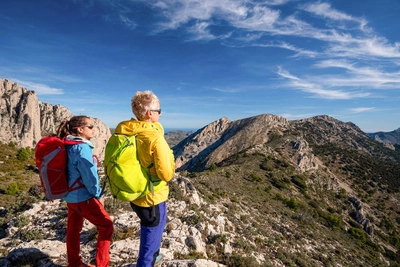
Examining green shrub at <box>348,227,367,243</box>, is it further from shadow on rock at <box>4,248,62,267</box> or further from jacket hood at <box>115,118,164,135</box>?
jacket hood at <box>115,118,164,135</box>

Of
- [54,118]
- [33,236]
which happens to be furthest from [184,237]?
[54,118]

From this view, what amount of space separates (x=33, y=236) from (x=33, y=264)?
2036 mm

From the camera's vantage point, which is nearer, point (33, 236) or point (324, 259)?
point (33, 236)

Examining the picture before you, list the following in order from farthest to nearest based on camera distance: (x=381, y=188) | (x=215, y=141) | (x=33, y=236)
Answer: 1. (x=215, y=141)
2. (x=381, y=188)
3. (x=33, y=236)

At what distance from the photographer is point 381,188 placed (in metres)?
68.8

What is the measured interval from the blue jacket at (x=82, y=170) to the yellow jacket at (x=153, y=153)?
793 mm

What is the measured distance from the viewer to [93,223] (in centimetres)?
420

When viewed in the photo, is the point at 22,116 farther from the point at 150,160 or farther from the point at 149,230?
the point at 150,160

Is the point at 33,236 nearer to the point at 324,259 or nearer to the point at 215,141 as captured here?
the point at 324,259

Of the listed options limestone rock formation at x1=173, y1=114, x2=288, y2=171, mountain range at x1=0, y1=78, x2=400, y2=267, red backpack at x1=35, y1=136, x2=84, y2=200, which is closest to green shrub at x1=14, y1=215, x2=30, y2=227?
mountain range at x1=0, y1=78, x2=400, y2=267

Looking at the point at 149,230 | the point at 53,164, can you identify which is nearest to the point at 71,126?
the point at 53,164

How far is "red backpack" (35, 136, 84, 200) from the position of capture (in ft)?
12.4

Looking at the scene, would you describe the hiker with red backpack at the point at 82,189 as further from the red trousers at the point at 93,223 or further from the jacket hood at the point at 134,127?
the jacket hood at the point at 134,127

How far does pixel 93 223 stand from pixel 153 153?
2.20m
